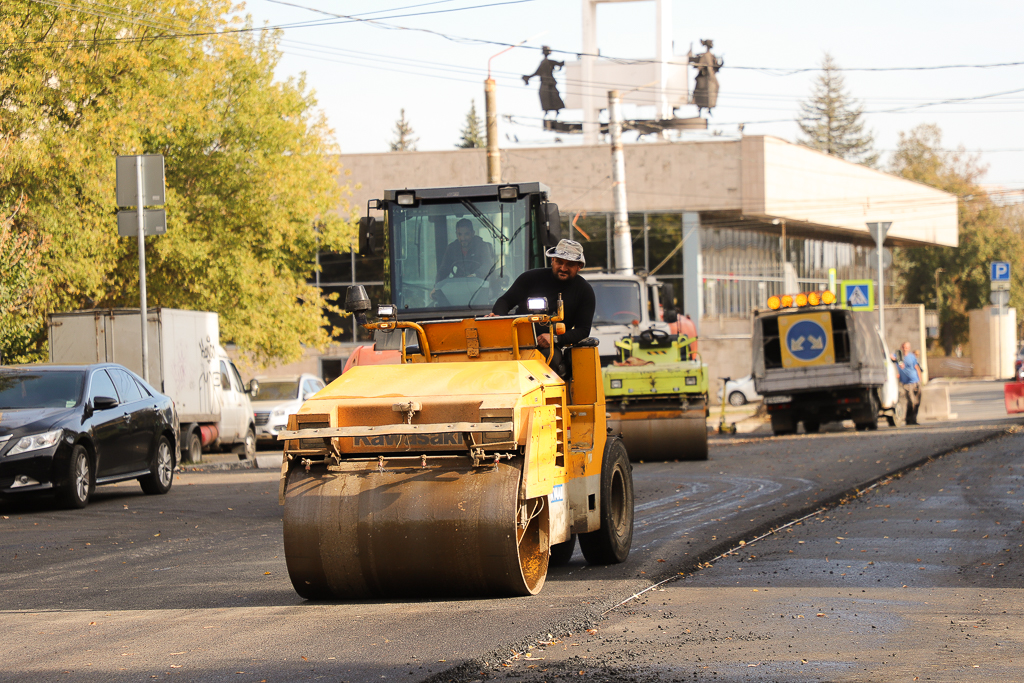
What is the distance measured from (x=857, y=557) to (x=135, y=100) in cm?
1750

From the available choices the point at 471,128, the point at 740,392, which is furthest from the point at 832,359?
the point at 471,128

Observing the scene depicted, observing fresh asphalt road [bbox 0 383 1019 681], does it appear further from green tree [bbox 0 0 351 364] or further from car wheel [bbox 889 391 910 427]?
car wheel [bbox 889 391 910 427]

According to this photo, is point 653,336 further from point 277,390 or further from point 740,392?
point 740,392

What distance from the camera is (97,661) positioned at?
260 inches

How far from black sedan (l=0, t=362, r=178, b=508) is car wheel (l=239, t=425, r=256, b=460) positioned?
28.1 feet

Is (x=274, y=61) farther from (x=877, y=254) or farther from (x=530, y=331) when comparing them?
(x=530, y=331)

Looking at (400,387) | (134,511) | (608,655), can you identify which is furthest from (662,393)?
(608,655)

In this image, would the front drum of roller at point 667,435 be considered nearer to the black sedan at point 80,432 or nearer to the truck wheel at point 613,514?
the black sedan at point 80,432

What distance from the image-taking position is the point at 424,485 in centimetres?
785

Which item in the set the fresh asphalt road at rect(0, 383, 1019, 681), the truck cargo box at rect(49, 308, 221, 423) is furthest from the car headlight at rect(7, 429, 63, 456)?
the truck cargo box at rect(49, 308, 221, 423)

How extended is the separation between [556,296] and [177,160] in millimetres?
19967

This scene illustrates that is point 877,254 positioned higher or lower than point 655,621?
higher

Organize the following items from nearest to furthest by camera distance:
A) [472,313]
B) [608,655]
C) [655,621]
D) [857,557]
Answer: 1. [608,655]
2. [655,621]
3. [857,557]
4. [472,313]

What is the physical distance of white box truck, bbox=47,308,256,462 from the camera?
22453 millimetres
